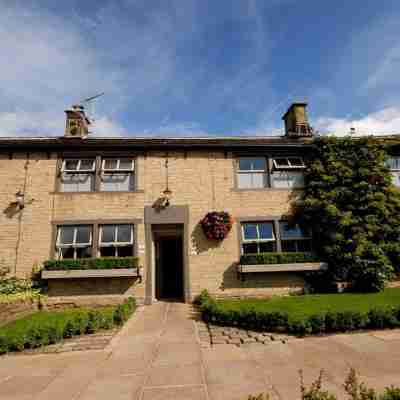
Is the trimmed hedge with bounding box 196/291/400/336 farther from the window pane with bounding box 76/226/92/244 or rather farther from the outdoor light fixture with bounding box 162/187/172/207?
the window pane with bounding box 76/226/92/244

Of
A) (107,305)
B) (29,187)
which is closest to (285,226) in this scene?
(107,305)

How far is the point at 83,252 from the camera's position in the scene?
10922 millimetres

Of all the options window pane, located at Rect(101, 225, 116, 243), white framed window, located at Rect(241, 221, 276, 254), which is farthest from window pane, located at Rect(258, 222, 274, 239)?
window pane, located at Rect(101, 225, 116, 243)

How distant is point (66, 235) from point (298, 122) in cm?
1185

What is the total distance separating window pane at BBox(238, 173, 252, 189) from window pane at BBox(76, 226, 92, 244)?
21.2 ft

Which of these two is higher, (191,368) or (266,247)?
(266,247)

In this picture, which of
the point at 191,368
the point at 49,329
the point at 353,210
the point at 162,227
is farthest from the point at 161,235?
the point at 353,210

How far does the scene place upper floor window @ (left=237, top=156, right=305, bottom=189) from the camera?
39.5 feet

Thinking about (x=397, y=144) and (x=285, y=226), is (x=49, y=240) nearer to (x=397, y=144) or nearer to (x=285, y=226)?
(x=285, y=226)

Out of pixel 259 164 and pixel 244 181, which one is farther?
pixel 259 164

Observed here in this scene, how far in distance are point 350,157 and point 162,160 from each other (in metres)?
8.05

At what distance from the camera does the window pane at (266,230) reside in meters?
11.5

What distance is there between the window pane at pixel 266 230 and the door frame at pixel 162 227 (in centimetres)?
305

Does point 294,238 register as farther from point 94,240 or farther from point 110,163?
point 110,163
